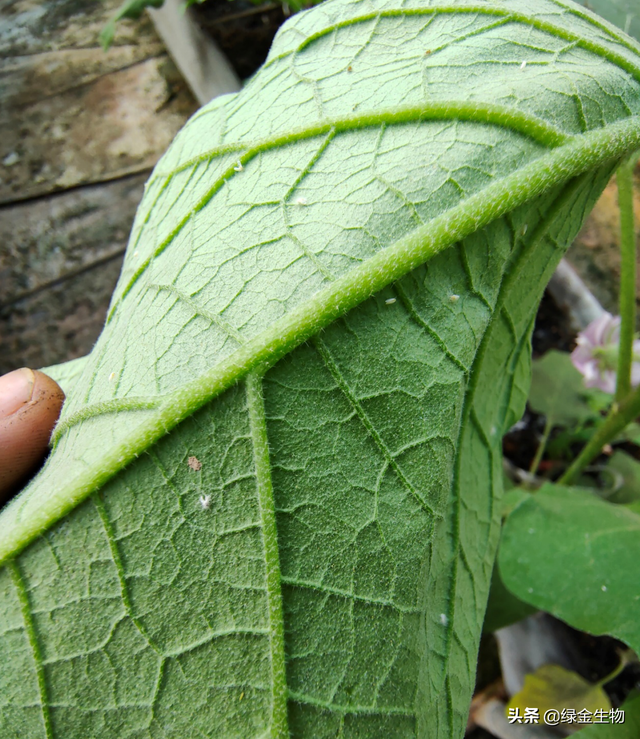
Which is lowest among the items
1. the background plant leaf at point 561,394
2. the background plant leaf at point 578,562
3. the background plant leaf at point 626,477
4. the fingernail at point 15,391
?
the background plant leaf at point 626,477

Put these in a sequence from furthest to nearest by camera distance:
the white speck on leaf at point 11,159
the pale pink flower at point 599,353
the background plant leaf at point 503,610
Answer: the white speck on leaf at point 11,159 < the pale pink flower at point 599,353 < the background plant leaf at point 503,610

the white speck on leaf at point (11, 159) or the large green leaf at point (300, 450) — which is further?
the white speck on leaf at point (11, 159)

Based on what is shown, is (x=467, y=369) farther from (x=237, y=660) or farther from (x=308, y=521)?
(x=237, y=660)

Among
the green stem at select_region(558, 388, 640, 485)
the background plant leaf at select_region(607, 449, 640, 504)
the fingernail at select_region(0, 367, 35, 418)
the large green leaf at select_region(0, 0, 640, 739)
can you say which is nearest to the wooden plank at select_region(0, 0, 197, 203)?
the fingernail at select_region(0, 367, 35, 418)

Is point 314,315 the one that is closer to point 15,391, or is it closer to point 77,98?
point 15,391

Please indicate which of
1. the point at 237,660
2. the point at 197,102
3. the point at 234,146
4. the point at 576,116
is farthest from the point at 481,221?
the point at 197,102

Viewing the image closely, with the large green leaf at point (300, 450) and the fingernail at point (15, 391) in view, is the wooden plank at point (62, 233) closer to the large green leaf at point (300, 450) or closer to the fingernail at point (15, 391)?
the fingernail at point (15, 391)

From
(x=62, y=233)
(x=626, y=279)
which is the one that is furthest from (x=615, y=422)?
(x=62, y=233)

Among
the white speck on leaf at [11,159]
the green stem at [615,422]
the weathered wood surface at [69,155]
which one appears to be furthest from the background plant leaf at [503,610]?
the white speck on leaf at [11,159]
